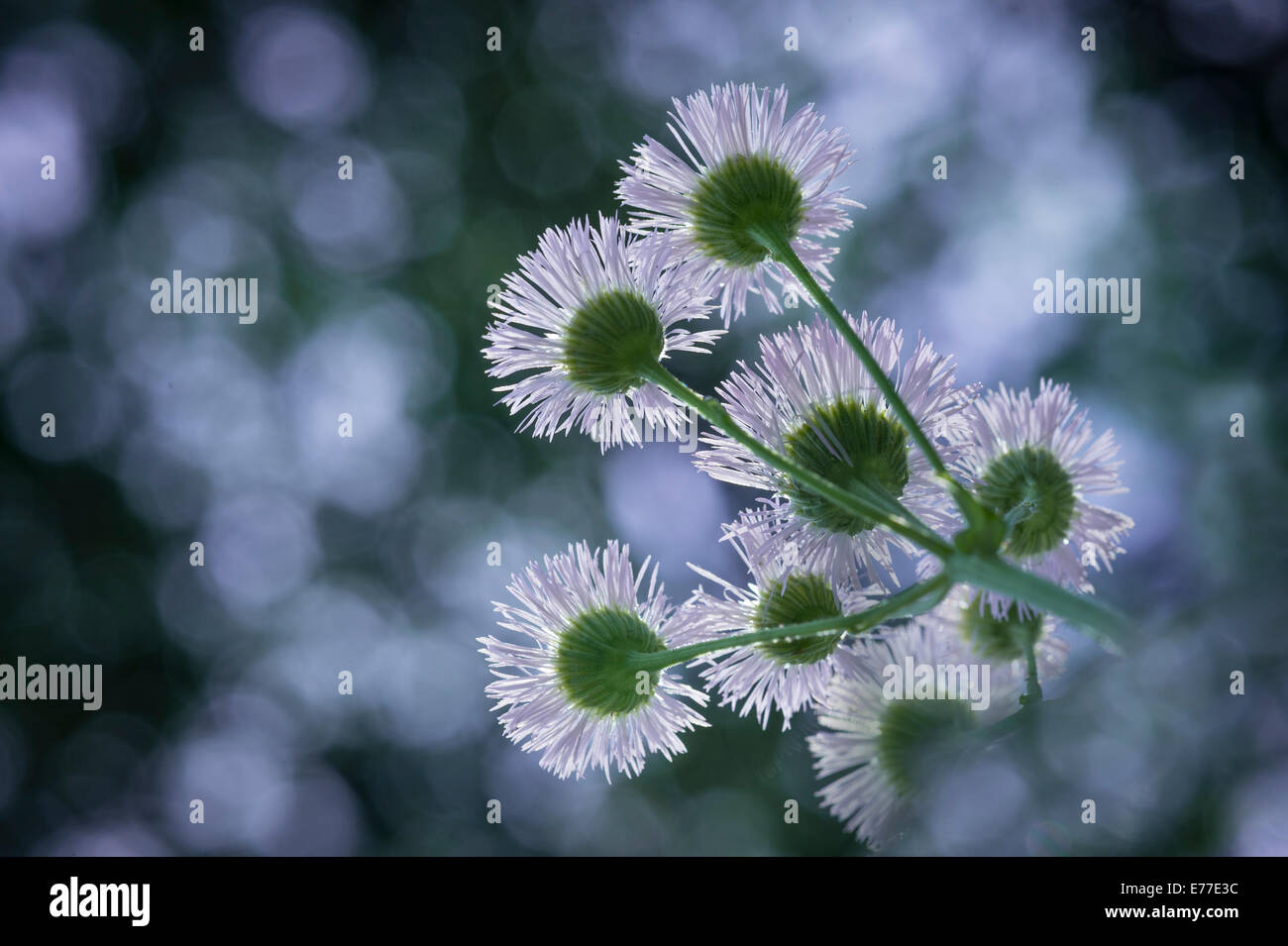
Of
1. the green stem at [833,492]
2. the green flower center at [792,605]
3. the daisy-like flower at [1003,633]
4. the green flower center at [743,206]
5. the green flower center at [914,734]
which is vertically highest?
the green flower center at [743,206]

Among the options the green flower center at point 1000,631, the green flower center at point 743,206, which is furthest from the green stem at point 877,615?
the green flower center at point 743,206

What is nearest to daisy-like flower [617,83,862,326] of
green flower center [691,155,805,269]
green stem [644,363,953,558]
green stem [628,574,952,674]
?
green flower center [691,155,805,269]

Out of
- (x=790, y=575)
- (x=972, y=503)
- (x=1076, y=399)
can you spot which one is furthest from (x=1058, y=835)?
(x=1076, y=399)

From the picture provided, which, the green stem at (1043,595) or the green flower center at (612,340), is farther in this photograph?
the green flower center at (612,340)

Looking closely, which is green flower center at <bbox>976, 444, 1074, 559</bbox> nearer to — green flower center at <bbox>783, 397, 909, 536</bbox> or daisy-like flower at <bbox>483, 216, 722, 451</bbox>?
green flower center at <bbox>783, 397, 909, 536</bbox>

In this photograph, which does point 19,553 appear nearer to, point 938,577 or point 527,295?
point 527,295

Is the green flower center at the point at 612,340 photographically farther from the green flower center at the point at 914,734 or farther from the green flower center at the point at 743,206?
the green flower center at the point at 914,734
